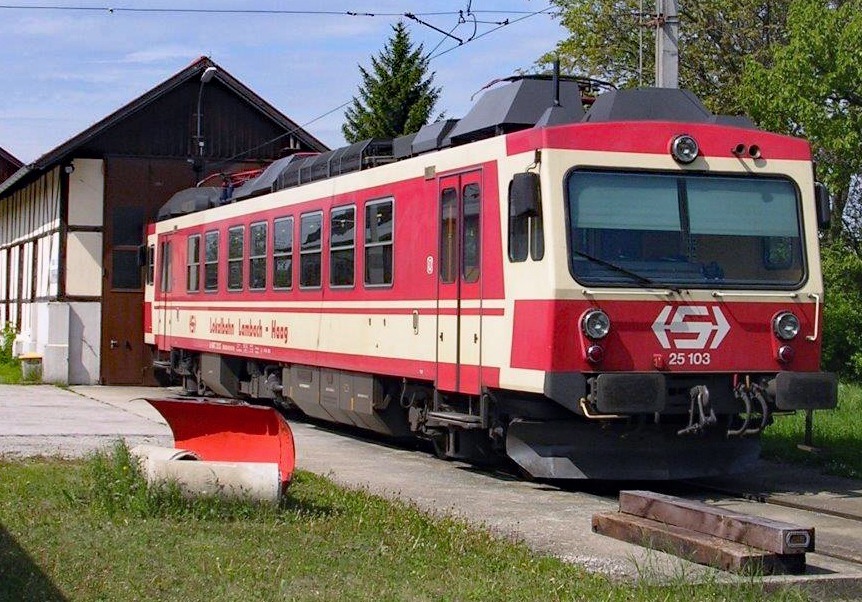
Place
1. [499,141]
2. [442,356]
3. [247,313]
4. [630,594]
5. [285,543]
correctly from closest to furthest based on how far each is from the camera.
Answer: [630,594]
[285,543]
[499,141]
[442,356]
[247,313]

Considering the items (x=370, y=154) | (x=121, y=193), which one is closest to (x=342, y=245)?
(x=370, y=154)

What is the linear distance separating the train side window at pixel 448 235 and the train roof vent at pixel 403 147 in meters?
1.56

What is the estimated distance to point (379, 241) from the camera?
15484 millimetres

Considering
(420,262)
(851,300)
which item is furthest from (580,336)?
(851,300)

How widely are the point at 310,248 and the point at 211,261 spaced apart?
200 inches

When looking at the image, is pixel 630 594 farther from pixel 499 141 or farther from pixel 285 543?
pixel 499 141

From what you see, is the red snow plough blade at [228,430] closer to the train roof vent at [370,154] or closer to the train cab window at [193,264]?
the train roof vent at [370,154]

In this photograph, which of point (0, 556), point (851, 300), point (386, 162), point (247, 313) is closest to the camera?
point (0, 556)

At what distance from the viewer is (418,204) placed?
47.1 feet

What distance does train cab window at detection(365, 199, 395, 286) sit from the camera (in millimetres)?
15164

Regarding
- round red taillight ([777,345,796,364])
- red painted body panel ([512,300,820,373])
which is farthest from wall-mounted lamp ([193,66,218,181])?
round red taillight ([777,345,796,364])

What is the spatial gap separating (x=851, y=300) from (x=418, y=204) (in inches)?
697

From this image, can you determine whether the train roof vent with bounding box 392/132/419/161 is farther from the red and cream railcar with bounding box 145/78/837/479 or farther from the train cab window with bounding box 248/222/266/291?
the train cab window with bounding box 248/222/266/291

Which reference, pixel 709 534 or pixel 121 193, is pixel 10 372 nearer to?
pixel 121 193
